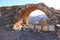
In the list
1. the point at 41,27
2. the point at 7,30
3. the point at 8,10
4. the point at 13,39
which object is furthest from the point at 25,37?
the point at 8,10

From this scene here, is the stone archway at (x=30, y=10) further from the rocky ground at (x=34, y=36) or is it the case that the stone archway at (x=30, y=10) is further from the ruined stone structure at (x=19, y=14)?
the rocky ground at (x=34, y=36)

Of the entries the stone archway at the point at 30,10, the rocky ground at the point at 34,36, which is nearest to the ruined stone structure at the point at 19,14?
the stone archway at the point at 30,10

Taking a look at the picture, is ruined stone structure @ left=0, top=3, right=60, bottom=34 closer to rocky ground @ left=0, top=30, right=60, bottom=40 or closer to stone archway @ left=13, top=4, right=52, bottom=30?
stone archway @ left=13, top=4, right=52, bottom=30

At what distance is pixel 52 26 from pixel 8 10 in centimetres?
571

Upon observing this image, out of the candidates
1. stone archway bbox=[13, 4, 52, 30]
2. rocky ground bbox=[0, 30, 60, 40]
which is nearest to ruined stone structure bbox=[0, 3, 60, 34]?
stone archway bbox=[13, 4, 52, 30]

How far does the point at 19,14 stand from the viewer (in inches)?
543

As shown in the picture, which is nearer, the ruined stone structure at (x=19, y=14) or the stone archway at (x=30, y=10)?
the ruined stone structure at (x=19, y=14)

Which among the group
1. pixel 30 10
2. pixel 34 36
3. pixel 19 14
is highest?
pixel 30 10

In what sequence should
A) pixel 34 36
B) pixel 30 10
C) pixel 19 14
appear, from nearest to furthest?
pixel 34 36 < pixel 19 14 < pixel 30 10

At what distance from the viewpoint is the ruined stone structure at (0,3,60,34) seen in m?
12.2

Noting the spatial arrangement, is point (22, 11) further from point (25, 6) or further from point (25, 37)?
point (25, 37)

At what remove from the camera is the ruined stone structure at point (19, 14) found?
12.2 meters

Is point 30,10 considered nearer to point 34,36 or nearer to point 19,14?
point 19,14

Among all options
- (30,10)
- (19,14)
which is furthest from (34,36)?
(30,10)
